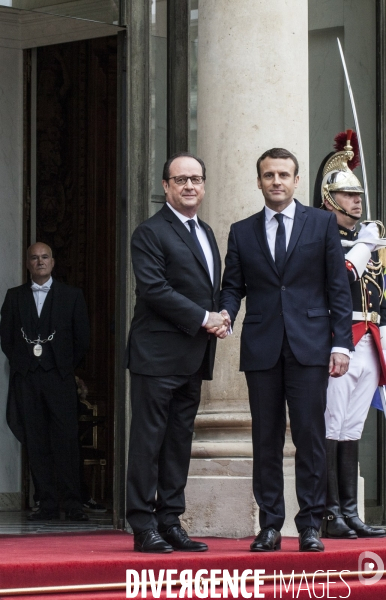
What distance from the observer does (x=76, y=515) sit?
392 inches

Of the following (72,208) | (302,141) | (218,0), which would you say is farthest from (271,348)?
(72,208)

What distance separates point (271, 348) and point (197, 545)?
0.98 m

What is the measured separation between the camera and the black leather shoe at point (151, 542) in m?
6.46

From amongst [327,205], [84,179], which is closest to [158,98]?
[327,205]

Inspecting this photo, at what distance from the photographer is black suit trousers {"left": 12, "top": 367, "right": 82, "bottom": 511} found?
34.0 ft

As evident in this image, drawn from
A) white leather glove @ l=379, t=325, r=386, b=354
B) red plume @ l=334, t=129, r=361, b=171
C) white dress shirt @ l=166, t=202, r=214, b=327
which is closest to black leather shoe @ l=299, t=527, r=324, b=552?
white dress shirt @ l=166, t=202, r=214, b=327

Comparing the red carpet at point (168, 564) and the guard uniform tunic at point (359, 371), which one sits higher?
the guard uniform tunic at point (359, 371)

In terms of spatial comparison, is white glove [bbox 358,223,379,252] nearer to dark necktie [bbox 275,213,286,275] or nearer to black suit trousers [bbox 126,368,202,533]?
dark necktie [bbox 275,213,286,275]

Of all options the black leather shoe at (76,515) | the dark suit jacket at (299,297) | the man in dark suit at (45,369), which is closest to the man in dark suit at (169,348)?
the dark suit jacket at (299,297)

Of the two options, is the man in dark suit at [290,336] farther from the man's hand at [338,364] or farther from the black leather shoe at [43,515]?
the black leather shoe at [43,515]

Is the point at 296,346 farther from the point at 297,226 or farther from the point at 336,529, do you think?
the point at 336,529

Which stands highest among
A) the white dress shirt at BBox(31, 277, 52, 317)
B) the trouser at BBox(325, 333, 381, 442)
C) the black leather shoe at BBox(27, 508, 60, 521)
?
the white dress shirt at BBox(31, 277, 52, 317)

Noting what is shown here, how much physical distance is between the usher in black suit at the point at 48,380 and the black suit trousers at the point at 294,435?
3718mm

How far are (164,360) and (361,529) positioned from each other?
1722mm
